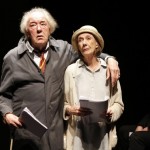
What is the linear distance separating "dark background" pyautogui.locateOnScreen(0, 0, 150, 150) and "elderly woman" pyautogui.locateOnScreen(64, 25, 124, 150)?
1494mm

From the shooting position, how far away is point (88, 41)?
3.44m

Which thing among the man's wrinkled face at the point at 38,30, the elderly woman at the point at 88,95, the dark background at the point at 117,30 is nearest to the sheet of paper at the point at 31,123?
the elderly woman at the point at 88,95

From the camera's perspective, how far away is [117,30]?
16.5 ft

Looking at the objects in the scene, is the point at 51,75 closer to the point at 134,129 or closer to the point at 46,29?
the point at 46,29

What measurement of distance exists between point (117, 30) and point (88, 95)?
1778 mm

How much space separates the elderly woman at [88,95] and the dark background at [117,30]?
1.49 meters

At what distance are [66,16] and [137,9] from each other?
0.78 metres

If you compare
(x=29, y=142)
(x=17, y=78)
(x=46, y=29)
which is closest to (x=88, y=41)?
(x=46, y=29)

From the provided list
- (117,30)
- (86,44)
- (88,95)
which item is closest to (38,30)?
(86,44)

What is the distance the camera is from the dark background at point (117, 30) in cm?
482

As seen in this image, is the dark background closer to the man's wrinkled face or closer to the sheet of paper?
the man's wrinkled face

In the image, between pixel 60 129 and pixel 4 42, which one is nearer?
pixel 60 129

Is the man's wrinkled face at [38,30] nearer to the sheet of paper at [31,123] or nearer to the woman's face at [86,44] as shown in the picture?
the woman's face at [86,44]

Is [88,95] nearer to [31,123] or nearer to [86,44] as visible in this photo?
[86,44]
